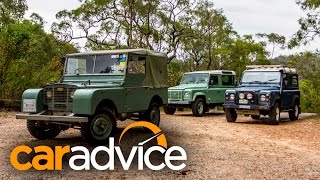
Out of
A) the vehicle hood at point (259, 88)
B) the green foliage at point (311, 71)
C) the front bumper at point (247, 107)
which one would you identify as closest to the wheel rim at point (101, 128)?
the front bumper at point (247, 107)

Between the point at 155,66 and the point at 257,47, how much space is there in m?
31.3

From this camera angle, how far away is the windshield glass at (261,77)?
562 inches

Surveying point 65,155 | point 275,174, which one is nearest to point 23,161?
point 65,155

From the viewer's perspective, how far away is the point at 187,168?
21.7 ft

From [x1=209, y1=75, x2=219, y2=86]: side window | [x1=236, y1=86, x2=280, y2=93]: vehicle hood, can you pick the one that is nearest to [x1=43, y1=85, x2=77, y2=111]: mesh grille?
[x1=236, y1=86, x2=280, y2=93]: vehicle hood

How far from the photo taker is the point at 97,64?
→ 387 inches

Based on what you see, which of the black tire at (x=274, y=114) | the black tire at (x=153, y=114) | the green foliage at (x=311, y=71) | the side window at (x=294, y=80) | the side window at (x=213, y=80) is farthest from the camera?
the green foliage at (x=311, y=71)

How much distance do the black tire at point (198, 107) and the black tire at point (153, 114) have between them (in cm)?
558

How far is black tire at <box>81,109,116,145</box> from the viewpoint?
8.19m

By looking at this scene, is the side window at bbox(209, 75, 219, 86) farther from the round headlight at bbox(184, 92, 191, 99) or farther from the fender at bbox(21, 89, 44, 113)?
the fender at bbox(21, 89, 44, 113)

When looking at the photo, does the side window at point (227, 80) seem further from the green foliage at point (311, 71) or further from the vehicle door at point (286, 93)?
the green foliage at point (311, 71)

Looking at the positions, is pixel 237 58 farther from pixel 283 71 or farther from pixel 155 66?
pixel 155 66

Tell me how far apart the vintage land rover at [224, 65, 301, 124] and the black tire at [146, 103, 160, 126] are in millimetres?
3888

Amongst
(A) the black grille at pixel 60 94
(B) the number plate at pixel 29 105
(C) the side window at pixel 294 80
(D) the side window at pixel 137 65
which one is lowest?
(B) the number plate at pixel 29 105
